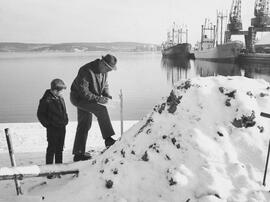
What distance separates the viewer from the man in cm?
519

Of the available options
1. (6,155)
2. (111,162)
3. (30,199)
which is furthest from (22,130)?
(111,162)

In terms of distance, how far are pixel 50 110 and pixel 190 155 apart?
2.36m

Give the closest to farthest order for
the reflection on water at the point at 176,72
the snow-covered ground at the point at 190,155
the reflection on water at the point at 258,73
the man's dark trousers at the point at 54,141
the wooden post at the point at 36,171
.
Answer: the snow-covered ground at the point at 190,155, the wooden post at the point at 36,171, the man's dark trousers at the point at 54,141, the reflection on water at the point at 258,73, the reflection on water at the point at 176,72

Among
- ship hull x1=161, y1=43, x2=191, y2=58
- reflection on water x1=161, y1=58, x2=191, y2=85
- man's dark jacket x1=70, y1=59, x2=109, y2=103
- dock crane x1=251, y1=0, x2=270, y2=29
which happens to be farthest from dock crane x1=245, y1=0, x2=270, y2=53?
man's dark jacket x1=70, y1=59, x2=109, y2=103

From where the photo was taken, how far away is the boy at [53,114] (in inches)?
192

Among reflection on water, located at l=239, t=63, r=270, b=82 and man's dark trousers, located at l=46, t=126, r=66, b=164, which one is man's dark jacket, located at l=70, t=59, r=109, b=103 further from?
reflection on water, located at l=239, t=63, r=270, b=82

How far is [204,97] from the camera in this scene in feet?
14.0

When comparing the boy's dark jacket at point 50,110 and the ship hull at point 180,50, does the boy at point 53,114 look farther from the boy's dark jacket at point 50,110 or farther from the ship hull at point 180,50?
the ship hull at point 180,50

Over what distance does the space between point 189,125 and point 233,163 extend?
696 millimetres

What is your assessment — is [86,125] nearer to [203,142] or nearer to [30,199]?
[30,199]

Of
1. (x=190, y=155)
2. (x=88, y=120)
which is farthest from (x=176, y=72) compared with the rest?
(x=190, y=155)

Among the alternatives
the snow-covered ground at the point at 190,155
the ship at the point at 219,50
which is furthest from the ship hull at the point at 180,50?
the snow-covered ground at the point at 190,155

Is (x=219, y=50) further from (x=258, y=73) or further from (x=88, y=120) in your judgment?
(x=88, y=120)

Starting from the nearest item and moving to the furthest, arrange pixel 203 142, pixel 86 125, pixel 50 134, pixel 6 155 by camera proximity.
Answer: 1. pixel 203 142
2. pixel 50 134
3. pixel 86 125
4. pixel 6 155
